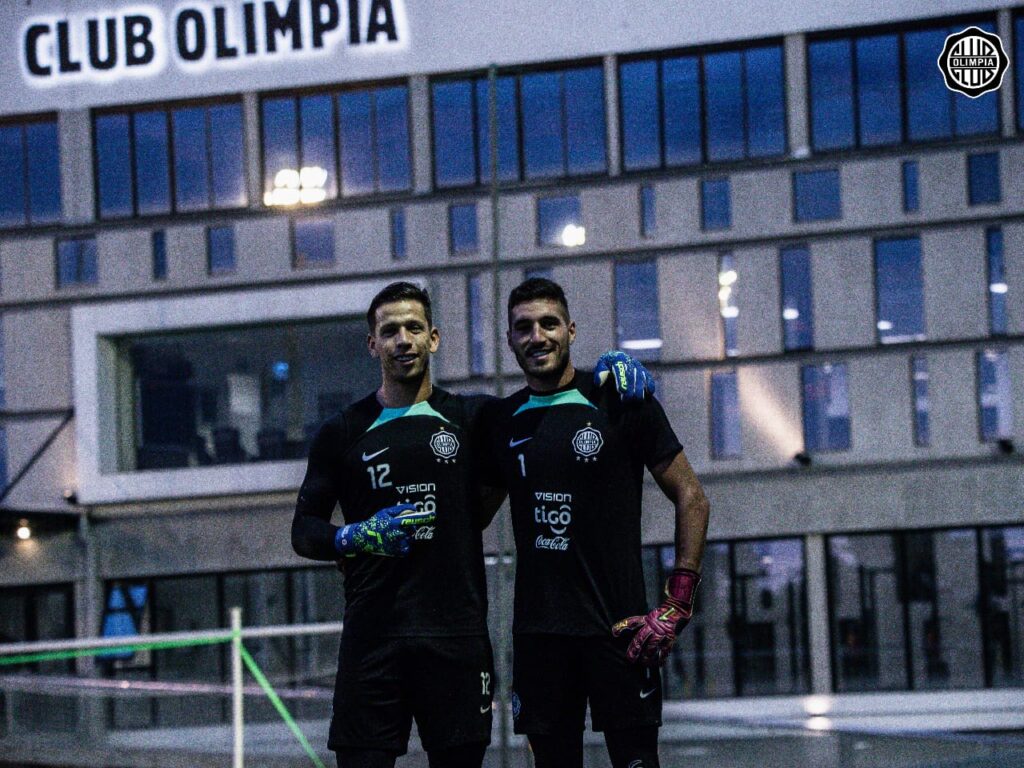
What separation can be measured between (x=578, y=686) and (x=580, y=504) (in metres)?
0.63

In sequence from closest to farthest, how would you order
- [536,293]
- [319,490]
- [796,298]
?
1. [536,293]
2. [319,490]
3. [796,298]

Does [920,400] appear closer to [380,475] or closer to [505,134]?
[505,134]

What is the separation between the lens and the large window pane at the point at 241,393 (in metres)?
29.4

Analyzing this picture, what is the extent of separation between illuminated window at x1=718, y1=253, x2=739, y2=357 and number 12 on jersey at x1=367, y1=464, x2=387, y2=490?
22.9 meters

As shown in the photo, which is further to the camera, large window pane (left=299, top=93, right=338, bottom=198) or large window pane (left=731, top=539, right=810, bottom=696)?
large window pane (left=299, top=93, right=338, bottom=198)

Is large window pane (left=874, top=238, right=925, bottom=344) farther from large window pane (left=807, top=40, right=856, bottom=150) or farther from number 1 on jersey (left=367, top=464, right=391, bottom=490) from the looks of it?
number 1 on jersey (left=367, top=464, right=391, bottom=490)

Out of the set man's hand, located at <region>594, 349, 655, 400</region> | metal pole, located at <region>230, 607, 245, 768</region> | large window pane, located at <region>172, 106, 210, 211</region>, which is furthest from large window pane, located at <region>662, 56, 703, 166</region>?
man's hand, located at <region>594, 349, 655, 400</region>

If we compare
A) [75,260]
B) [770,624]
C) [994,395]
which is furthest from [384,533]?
[75,260]

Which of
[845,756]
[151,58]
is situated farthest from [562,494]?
[151,58]

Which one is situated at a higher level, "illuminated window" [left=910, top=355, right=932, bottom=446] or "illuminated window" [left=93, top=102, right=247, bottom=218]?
"illuminated window" [left=93, top=102, right=247, bottom=218]

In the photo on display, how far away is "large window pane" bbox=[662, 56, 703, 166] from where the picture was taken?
2847 centimetres

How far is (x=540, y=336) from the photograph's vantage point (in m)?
5.80

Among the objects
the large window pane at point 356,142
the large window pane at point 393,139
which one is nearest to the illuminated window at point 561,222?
the large window pane at point 393,139

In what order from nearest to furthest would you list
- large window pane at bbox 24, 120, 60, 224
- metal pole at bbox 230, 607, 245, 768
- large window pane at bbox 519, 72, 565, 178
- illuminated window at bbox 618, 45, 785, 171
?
1. metal pole at bbox 230, 607, 245, 768
2. illuminated window at bbox 618, 45, 785, 171
3. large window pane at bbox 519, 72, 565, 178
4. large window pane at bbox 24, 120, 60, 224
